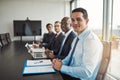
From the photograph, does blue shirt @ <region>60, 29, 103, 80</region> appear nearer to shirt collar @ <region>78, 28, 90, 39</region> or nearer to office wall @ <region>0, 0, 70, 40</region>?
shirt collar @ <region>78, 28, 90, 39</region>

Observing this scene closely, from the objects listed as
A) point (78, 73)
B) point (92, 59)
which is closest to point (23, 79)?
point (78, 73)

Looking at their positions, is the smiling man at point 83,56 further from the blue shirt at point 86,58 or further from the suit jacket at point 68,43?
the suit jacket at point 68,43

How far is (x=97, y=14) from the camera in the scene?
365 centimetres

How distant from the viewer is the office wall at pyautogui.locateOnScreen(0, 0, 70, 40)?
6.12 m

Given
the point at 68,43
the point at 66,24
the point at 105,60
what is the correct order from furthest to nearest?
the point at 66,24
the point at 68,43
the point at 105,60

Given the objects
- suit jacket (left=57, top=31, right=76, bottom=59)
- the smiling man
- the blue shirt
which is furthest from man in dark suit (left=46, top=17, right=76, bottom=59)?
the blue shirt

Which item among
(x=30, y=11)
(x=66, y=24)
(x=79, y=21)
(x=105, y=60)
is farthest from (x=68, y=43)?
(x=30, y=11)

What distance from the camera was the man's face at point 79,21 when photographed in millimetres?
1443

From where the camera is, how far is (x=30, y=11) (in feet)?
20.6

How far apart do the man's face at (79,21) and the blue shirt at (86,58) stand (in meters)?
0.11

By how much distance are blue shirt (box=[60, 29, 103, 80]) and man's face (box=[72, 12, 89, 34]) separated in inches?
4.5

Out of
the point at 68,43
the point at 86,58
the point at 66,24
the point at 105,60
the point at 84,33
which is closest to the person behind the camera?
the point at 86,58

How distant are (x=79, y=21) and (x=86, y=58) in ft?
1.42

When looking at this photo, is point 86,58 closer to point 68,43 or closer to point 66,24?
point 68,43
